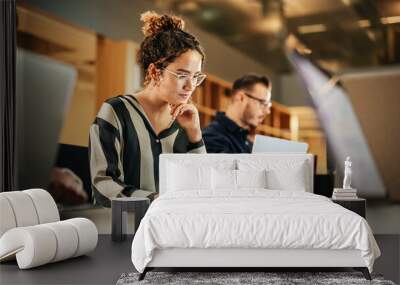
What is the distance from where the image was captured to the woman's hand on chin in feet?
18.9

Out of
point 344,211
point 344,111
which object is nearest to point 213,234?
point 344,211

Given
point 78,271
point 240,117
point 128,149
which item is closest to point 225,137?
point 240,117

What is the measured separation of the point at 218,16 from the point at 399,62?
6.41 feet

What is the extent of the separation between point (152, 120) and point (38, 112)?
4.40 ft

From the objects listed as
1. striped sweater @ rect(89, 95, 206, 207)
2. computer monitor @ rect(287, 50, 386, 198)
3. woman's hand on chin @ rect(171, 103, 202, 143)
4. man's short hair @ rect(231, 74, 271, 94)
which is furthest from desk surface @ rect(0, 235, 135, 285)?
computer monitor @ rect(287, 50, 386, 198)

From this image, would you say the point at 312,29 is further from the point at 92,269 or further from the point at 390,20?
the point at 92,269

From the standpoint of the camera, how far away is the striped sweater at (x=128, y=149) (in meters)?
5.69

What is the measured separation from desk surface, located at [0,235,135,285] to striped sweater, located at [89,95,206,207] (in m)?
1.02

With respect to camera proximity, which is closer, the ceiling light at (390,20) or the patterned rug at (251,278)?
the patterned rug at (251,278)

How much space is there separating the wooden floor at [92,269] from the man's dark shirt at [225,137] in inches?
57.1

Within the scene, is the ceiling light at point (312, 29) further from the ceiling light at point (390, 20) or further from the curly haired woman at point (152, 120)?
the curly haired woman at point (152, 120)

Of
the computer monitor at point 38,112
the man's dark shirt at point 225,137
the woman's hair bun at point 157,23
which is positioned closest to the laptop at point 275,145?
the man's dark shirt at point 225,137

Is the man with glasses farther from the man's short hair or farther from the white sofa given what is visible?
the white sofa

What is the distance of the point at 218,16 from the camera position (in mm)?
5809
